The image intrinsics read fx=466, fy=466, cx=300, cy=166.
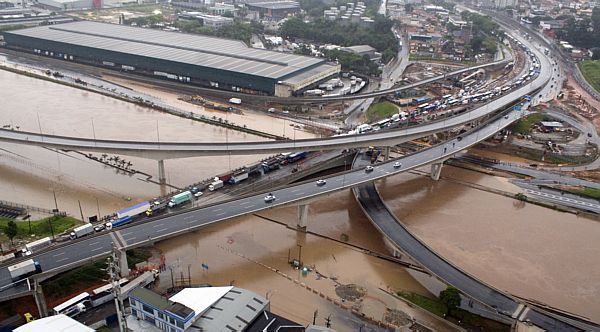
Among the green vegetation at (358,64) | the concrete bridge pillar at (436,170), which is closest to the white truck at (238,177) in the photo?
the concrete bridge pillar at (436,170)

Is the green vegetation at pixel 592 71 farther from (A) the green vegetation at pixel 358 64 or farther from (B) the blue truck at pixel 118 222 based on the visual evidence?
(B) the blue truck at pixel 118 222

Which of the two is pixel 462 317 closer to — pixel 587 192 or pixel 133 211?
pixel 133 211

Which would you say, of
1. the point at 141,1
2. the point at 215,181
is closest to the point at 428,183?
the point at 215,181

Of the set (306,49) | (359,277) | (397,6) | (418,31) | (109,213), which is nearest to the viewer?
(359,277)

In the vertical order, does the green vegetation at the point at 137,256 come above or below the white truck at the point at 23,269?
below

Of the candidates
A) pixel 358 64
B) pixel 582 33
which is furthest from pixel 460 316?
pixel 582 33

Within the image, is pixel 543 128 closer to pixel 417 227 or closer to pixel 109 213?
pixel 417 227
